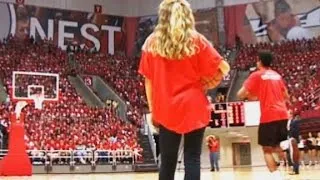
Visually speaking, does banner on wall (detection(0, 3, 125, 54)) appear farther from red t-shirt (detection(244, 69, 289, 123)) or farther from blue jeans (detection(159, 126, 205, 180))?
blue jeans (detection(159, 126, 205, 180))

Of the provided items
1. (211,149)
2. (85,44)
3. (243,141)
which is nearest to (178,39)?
(211,149)

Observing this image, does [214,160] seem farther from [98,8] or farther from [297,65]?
[98,8]

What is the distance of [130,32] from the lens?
37.2m

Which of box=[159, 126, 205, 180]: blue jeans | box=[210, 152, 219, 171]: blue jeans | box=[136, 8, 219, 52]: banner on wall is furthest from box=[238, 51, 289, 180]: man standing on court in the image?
box=[136, 8, 219, 52]: banner on wall

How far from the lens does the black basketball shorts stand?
7520 mm

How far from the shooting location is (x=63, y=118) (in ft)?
86.3

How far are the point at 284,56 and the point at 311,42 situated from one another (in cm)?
170

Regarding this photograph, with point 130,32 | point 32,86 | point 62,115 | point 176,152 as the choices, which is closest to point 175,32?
point 176,152

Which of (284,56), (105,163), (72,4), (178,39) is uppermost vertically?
(72,4)

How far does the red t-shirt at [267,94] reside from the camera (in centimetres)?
754

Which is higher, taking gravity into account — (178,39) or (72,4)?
(72,4)

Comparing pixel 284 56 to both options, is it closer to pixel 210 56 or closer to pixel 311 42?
pixel 311 42

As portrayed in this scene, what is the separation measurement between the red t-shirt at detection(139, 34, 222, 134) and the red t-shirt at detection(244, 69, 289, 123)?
3.57 metres

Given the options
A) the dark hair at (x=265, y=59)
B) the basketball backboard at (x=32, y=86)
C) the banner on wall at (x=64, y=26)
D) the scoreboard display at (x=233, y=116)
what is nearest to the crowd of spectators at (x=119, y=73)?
the banner on wall at (x=64, y=26)
